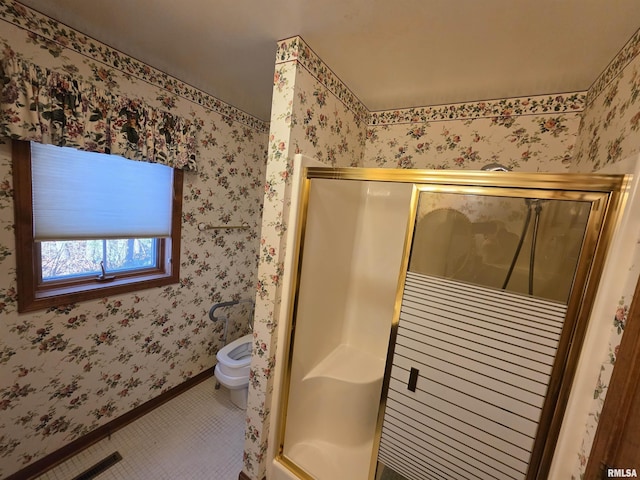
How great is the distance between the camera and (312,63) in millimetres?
1151

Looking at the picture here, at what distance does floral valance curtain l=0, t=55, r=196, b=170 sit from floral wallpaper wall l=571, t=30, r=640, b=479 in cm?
208

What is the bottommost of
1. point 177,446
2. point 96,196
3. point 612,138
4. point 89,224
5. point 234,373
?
point 177,446

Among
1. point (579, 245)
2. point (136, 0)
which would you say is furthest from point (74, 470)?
point (579, 245)

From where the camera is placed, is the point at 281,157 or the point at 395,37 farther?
the point at 281,157

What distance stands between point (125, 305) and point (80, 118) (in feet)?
3.52

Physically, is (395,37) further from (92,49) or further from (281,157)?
(92,49)

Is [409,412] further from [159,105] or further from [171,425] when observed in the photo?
[159,105]

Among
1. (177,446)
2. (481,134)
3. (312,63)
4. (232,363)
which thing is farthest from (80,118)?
(481,134)

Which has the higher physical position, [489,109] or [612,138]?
[489,109]

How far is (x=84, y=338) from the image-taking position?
1.36 meters

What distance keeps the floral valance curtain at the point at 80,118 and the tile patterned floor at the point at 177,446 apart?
1.73m

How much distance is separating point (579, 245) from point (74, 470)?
99.5 inches

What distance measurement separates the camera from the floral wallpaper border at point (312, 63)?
107 centimetres

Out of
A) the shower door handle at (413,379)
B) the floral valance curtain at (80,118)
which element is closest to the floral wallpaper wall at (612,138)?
the shower door handle at (413,379)
